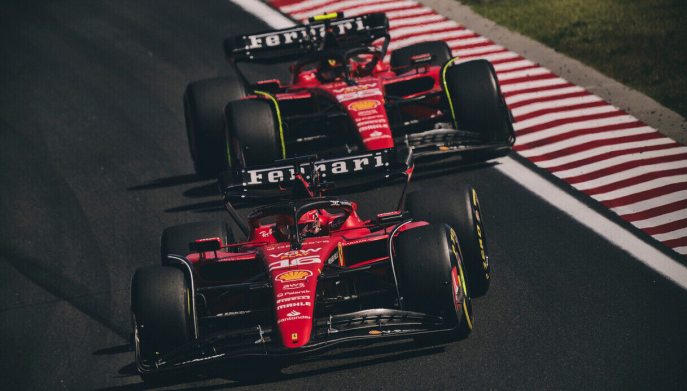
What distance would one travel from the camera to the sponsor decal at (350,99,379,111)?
49.9ft

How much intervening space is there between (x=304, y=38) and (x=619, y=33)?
18.7 feet

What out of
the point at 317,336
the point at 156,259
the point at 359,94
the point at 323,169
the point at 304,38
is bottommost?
the point at 156,259

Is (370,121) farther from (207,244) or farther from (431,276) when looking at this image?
(431,276)

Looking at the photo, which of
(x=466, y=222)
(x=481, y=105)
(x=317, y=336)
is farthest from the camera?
(x=481, y=105)

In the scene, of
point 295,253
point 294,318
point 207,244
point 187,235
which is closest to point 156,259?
point 187,235

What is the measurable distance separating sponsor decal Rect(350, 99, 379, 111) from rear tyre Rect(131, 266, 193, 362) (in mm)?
5306

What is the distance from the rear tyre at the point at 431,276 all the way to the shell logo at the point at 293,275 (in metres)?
0.73

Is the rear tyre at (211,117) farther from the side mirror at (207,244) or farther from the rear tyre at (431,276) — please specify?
the rear tyre at (431,276)

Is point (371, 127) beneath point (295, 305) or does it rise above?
above

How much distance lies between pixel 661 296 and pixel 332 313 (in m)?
2.96

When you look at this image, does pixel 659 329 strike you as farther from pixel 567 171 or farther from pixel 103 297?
pixel 103 297

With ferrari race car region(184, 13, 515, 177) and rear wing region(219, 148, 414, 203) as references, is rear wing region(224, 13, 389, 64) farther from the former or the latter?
rear wing region(219, 148, 414, 203)

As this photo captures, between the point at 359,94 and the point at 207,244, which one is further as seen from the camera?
the point at 359,94

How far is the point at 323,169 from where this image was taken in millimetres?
12273
